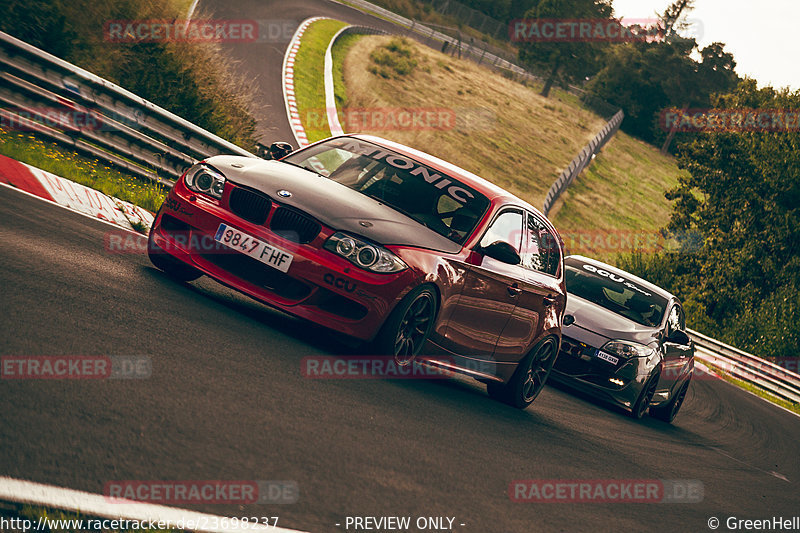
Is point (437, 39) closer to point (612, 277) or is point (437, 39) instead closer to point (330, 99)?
point (330, 99)

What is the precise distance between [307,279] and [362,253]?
1.44ft

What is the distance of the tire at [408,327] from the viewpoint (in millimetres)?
6661

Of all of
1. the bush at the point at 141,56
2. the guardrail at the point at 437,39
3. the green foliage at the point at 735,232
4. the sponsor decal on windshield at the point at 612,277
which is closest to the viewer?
the bush at the point at 141,56

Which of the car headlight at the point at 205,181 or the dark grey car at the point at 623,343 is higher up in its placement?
the car headlight at the point at 205,181

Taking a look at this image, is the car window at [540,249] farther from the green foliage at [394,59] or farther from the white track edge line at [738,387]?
the green foliage at [394,59]

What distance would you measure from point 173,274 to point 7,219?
1.44 meters

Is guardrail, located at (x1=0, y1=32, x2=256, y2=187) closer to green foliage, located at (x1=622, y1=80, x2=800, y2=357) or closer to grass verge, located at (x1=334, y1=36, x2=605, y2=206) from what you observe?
grass verge, located at (x1=334, y1=36, x2=605, y2=206)

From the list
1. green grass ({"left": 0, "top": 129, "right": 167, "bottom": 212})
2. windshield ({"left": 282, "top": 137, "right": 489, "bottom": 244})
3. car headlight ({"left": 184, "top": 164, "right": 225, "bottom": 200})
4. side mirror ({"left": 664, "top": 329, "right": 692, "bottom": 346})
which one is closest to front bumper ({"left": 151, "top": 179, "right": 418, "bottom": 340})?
car headlight ({"left": 184, "top": 164, "right": 225, "bottom": 200})

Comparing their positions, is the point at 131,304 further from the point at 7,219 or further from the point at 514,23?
the point at 514,23

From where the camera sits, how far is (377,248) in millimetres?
6609

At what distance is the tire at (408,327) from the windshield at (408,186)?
2.37 feet

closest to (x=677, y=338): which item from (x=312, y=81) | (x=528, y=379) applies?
(x=528, y=379)

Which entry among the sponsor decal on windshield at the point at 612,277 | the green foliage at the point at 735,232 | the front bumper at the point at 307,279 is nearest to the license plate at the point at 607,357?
the sponsor decal on windshield at the point at 612,277

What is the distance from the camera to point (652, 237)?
4547 cm
